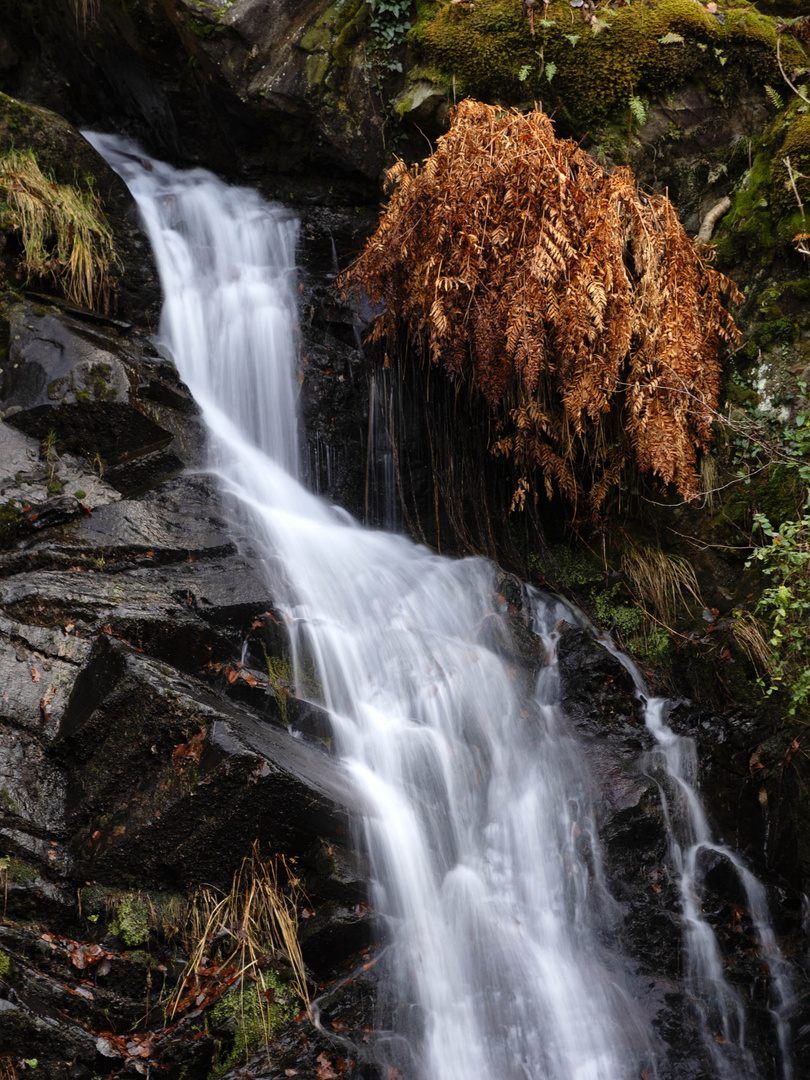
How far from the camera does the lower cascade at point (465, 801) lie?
3918 millimetres

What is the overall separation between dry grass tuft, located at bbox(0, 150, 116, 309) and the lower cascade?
2.67 ft

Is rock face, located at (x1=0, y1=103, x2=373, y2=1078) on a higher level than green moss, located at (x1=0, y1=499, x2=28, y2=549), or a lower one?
lower

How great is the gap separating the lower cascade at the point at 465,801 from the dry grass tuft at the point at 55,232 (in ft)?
2.67

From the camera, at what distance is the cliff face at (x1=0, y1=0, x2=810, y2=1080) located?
12.0ft

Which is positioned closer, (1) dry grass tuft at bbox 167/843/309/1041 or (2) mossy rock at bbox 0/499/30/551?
(1) dry grass tuft at bbox 167/843/309/1041

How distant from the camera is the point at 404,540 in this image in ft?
21.7

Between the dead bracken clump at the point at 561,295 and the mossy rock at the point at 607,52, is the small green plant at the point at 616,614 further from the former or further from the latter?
the mossy rock at the point at 607,52

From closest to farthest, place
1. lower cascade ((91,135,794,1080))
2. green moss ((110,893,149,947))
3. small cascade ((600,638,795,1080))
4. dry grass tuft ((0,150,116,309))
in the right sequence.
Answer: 1. green moss ((110,893,149,947))
2. lower cascade ((91,135,794,1080))
3. small cascade ((600,638,795,1080))
4. dry grass tuft ((0,150,116,309))

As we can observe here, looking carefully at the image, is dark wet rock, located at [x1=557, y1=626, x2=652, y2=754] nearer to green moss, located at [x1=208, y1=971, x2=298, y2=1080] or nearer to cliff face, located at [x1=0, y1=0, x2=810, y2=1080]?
cliff face, located at [x1=0, y1=0, x2=810, y2=1080]

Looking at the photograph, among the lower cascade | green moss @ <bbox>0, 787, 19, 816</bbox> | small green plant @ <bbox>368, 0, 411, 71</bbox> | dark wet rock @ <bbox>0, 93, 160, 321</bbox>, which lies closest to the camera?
green moss @ <bbox>0, 787, 19, 816</bbox>

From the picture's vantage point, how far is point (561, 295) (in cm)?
541

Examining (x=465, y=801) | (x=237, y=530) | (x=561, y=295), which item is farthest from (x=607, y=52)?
(x=465, y=801)

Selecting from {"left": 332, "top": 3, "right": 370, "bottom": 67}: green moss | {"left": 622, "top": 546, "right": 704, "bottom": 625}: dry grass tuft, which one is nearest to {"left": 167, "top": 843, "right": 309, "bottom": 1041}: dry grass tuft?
{"left": 622, "top": 546, "right": 704, "bottom": 625}: dry grass tuft

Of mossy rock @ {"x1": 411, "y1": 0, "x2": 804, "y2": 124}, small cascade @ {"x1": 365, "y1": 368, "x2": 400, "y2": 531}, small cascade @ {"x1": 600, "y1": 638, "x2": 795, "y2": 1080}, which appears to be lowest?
small cascade @ {"x1": 600, "y1": 638, "x2": 795, "y2": 1080}
